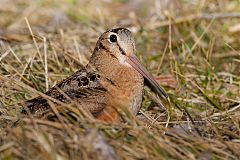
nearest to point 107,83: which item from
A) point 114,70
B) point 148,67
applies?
point 114,70

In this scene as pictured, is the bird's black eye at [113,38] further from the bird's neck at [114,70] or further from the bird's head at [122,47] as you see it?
the bird's neck at [114,70]

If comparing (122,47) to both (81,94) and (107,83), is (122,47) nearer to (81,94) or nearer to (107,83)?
(107,83)

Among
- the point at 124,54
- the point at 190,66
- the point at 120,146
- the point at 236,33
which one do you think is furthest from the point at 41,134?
the point at 236,33

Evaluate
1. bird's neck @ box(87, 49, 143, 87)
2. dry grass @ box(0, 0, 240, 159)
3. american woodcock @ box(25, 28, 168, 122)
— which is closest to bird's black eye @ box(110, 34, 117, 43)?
american woodcock @ box(25, 28, 168, 122)

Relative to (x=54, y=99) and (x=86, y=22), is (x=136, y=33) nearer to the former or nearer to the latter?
(x=86, y=22)

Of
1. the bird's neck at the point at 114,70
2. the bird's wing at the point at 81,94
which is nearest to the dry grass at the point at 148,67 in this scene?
the bird's wing at the point at 81,94
